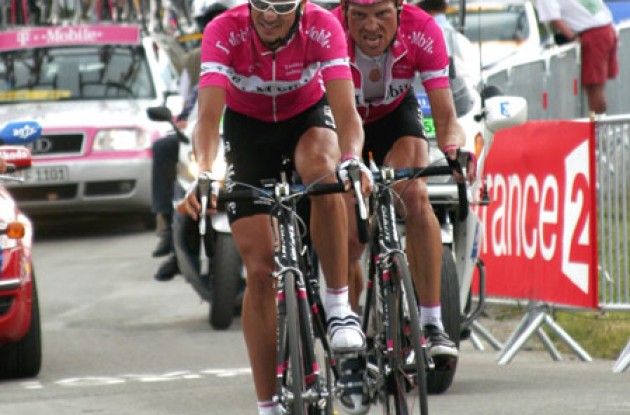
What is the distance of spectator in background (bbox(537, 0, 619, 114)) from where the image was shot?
1745cm

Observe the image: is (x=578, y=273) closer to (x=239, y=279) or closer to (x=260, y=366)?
(x=239, y=279)

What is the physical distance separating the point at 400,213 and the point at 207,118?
1.35 metres

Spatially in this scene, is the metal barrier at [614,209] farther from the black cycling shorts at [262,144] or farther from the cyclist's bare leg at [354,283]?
the black cycling shorts at [262,144]

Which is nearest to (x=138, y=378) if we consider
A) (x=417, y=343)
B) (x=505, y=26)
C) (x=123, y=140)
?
(x=417, y=343)

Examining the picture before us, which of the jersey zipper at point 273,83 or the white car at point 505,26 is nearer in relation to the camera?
the jersey zipper at point 273,83

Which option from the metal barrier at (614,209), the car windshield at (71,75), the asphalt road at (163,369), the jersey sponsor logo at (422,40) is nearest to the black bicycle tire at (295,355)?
the jersey sponsor logo at (422,40)

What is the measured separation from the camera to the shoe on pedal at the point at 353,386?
779 cm

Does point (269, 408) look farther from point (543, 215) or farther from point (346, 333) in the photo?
point (543, 215)

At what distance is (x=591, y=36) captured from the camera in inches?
695

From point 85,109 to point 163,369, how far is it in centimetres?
878

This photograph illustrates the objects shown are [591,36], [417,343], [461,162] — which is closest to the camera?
[417,343]

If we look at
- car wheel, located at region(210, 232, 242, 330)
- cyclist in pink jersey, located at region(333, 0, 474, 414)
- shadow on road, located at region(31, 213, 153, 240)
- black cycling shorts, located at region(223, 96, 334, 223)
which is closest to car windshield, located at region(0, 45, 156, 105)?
shadow on road, located at region(31, 213, 153, 240)

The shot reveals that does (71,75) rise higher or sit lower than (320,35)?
lower

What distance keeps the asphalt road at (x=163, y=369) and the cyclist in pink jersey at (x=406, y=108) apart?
2.69ft
